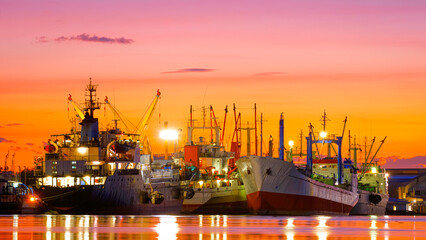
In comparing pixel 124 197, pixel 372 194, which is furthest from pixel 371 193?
pixel 124 197

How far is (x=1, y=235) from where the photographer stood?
2041 inches

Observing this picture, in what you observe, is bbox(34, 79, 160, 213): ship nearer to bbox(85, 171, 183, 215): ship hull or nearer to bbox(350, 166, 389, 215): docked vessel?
bbox(85, 171, 183, 215): ship hull

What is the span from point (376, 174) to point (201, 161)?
32.7m

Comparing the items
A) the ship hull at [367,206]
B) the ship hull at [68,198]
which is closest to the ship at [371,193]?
the ship hull at [367,206]

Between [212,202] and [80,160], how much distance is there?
2138cm

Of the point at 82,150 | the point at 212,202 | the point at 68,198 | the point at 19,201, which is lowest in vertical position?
the point at 212,202

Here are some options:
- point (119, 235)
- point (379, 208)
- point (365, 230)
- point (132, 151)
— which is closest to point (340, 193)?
point (379, 208)

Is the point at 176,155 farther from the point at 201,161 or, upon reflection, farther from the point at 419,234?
the point at 419,234

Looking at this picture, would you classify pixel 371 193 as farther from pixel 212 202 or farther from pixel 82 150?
pixel 82 150

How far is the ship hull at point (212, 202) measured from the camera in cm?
11856

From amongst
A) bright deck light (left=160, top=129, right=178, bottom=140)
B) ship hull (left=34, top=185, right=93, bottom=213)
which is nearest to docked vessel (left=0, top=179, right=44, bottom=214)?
ship hull (left=34, top=185, right=93, bottom=213)

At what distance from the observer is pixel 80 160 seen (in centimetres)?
10788

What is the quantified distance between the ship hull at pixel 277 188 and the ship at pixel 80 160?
15.4 meters

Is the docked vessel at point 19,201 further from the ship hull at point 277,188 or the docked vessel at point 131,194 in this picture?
the ship hull at point 277,188
